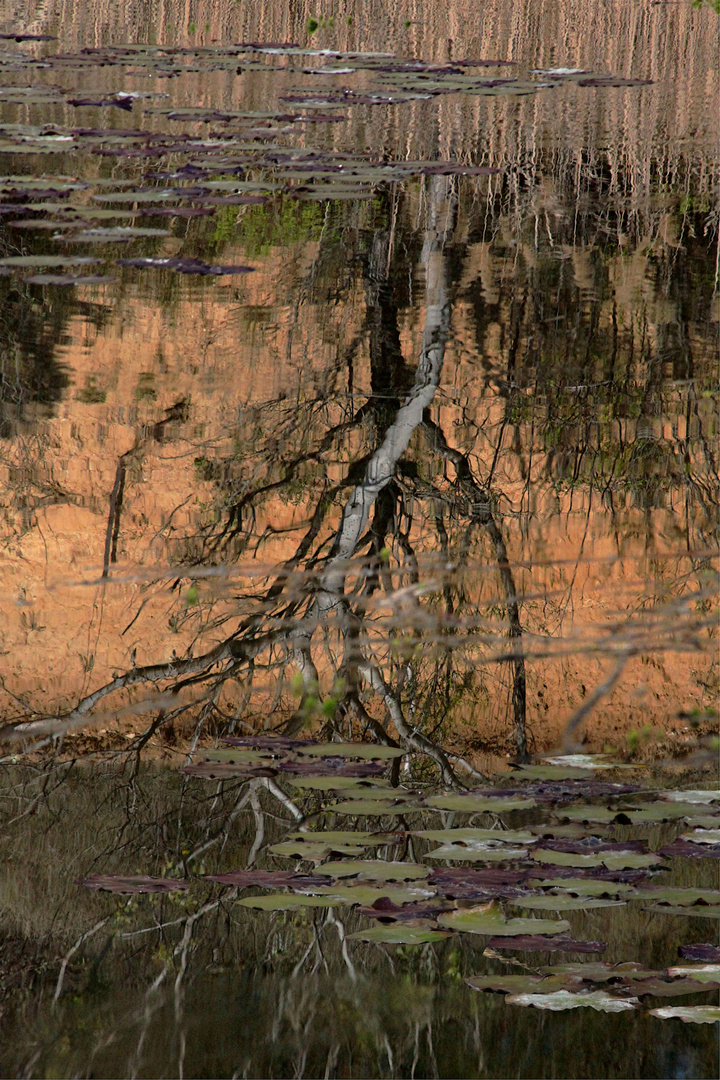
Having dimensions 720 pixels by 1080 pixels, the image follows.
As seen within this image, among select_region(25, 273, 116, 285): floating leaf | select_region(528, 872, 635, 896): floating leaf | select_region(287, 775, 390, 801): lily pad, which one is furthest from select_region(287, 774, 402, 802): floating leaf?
select_region(25, 273, 116, 285): floating leaf

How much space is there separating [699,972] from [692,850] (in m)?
0.30

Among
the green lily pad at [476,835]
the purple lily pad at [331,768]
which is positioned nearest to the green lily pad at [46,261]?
the purple lily pad at [331,768]

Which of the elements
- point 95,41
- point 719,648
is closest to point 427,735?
point 719,648

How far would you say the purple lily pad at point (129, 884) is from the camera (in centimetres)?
204

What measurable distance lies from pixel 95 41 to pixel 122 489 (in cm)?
936

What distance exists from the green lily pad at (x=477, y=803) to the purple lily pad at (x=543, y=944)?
12.9 inches

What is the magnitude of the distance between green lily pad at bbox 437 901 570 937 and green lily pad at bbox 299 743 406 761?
47 centimetres

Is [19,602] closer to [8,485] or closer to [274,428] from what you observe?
[8,485]

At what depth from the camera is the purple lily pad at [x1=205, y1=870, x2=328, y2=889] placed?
2.04 m

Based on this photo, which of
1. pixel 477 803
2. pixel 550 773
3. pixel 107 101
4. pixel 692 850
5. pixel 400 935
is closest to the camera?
pixel 400 935

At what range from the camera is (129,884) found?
6.75 feet

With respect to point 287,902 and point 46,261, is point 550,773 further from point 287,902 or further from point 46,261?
point 46,261

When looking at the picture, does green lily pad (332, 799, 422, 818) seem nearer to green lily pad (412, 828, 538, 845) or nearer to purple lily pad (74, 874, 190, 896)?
green lily pad (412, 828, 538, 845)

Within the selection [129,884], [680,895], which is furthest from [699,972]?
[129,884]
